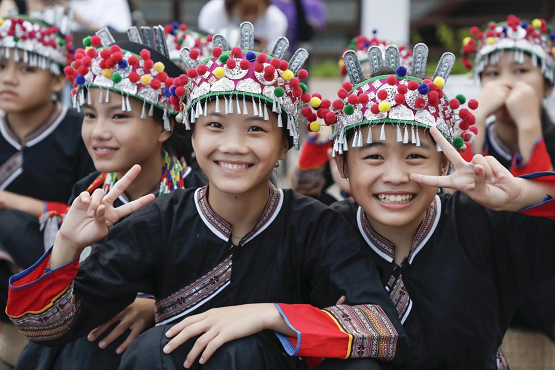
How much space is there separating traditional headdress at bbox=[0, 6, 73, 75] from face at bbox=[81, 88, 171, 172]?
0.86m

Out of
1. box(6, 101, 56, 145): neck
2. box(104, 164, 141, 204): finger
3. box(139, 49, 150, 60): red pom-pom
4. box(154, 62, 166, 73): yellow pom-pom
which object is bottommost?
box(104, 164, 141, 204): finger

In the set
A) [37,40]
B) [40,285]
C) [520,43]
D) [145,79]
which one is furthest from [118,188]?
[520,43]

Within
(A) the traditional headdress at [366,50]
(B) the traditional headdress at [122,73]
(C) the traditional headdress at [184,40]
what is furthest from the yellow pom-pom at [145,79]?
(A) the traditional headdress at [366,50]

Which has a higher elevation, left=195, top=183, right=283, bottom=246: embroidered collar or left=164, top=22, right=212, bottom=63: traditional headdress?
left=164, top=22, right=212, bottom=63: traditional headdress

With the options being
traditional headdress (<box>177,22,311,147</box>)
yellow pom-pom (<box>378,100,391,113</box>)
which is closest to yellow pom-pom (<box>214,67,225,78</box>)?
traditional headdress (<box>177,22,311,147</box>)

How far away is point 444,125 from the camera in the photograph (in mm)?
2371

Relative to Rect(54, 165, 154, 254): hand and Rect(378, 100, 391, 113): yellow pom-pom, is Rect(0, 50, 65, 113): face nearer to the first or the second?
Rect(54, 165, 154, 254): hand

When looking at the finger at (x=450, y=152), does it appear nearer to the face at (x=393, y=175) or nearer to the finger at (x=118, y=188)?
the face at (x=393, y=175)

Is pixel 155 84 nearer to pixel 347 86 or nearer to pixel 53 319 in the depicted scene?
pixel 347 86

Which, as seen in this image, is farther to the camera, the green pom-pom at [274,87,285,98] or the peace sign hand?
the green pom-pom at [274,87,285,98]

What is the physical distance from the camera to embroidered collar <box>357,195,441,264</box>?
2451mm

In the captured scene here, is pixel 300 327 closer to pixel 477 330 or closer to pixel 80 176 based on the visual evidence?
pixel 477 330

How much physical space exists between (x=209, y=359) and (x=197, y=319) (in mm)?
134

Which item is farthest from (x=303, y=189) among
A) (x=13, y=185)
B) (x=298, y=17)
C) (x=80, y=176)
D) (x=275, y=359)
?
(x=298, y=17)
